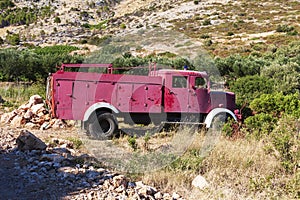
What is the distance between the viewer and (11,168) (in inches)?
221

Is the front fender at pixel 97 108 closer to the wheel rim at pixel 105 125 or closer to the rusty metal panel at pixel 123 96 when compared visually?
the rusty metal panel at pixel 123 96

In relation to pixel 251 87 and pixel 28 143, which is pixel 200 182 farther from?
pixel 251 87

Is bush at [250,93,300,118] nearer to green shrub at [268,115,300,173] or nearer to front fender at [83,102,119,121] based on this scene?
green shrub at [268,115,300,173]

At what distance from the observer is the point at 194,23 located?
55.0m

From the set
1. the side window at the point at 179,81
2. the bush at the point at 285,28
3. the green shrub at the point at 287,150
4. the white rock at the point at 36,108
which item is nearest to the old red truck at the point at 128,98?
the side window at the point at 179,81

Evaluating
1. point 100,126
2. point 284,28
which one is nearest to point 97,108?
point 100,126

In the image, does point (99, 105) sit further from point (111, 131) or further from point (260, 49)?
point (260, 49)

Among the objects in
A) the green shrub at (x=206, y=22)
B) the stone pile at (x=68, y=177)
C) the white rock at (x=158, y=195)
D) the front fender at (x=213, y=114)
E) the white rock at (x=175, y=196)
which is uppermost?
the green shrub at (x=206, y=22)

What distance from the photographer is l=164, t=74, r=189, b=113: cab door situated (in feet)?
30.8

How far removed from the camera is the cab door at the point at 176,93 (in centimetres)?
940

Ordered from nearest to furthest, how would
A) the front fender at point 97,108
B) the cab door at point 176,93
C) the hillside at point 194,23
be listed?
the front fender at point 97,108 < the cab door at point 176,93 < the hillside at point 194,23

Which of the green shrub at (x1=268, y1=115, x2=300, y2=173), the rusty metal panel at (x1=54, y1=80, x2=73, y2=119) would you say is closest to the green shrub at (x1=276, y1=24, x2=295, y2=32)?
the rusty metal panel at (x1=54, y1=80, x2=73, y2=119)

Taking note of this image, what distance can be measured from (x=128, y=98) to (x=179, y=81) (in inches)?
56.4

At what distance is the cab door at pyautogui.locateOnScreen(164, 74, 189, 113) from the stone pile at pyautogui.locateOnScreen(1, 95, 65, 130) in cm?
309
